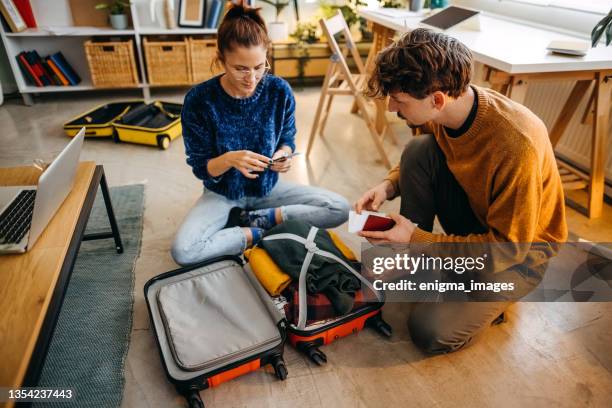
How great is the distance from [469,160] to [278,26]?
115 inches

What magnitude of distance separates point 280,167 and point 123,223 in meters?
0.85

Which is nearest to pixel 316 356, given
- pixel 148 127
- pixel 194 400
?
pixel 194 400

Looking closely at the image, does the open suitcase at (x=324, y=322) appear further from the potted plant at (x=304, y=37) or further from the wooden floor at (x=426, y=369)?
the potted plant at (x=304, y=37)

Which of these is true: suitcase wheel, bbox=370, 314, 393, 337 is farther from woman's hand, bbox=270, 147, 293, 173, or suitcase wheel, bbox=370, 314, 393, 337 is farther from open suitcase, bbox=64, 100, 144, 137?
open suitcase, bbox=64, 100, 144, 137

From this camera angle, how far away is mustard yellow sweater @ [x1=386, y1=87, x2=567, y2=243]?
104 centimetres

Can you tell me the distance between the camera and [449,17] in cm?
241

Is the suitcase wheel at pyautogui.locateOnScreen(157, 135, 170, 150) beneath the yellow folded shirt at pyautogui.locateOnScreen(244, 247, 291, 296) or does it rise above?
beneath

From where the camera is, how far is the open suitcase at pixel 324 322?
4.17 ft

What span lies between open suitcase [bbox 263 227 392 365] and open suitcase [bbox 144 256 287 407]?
0.22 feet

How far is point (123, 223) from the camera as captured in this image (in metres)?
1.91

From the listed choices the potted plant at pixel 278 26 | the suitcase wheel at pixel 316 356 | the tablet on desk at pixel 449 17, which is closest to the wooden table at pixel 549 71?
the tablet on desk at pixel 449 17

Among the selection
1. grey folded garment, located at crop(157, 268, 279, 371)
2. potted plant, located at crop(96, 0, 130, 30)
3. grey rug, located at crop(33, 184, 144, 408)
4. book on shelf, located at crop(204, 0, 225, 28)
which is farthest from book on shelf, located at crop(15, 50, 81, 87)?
grey folded garment, located at crop(157, 268, 279, 371)

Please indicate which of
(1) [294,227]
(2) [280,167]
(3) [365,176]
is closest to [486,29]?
(3) [365,176]

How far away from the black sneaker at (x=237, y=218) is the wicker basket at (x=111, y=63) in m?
2.22
